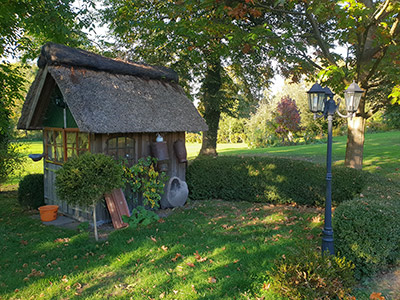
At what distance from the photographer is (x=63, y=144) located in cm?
918

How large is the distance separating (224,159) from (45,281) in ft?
23.3

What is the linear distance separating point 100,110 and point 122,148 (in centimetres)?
134

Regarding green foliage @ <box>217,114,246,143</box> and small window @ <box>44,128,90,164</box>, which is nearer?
small window @ <box>44,128,90,164</box>

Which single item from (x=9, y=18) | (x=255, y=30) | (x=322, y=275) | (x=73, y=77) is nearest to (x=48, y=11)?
(x=9, y=18)

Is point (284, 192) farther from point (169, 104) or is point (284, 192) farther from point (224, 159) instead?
point (169, 104)

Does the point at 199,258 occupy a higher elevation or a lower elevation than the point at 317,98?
lower

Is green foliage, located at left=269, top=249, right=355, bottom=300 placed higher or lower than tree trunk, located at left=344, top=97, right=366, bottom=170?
lower

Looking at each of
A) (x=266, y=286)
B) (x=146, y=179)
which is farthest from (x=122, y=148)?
(x=266, y=286)

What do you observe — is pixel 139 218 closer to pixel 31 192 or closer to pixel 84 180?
pixel 84 180

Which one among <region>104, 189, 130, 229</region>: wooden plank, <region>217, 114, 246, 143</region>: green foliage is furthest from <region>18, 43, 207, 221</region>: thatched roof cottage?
<region>217, 114, 246, 143</region>: green foliage

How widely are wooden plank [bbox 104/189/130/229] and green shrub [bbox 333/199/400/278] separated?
5.28 m

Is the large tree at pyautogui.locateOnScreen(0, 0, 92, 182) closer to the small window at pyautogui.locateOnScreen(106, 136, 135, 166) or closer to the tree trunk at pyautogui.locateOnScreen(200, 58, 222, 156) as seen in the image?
the small window at pyautogui.locateOnScreen(106, 136, 135, 166)

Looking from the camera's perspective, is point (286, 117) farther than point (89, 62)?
Yes

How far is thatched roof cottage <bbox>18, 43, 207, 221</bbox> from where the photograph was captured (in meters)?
8.08
